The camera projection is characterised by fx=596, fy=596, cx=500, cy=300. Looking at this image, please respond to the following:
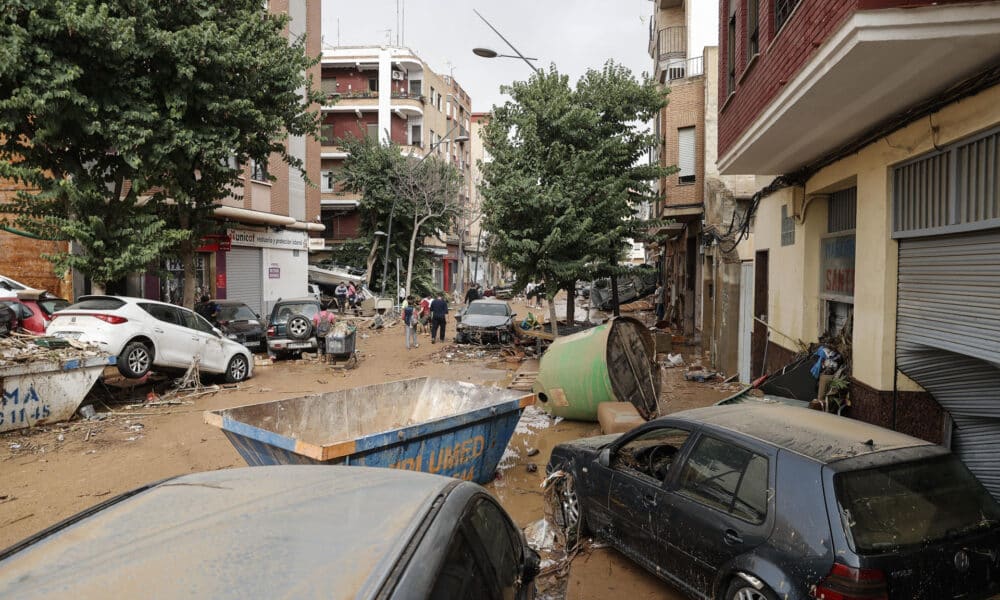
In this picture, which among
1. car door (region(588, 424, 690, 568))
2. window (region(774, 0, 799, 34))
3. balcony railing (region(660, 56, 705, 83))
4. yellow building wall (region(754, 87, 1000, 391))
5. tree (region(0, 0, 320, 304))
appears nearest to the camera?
car door (region(588, 424, 690, 568))

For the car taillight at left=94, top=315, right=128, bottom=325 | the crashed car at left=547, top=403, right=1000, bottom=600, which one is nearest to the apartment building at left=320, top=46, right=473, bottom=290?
the car taillight at left=94, top=315, right=128, bottom=325

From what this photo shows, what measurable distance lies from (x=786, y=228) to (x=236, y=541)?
10366mm

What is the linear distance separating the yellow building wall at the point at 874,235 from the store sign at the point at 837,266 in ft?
0.60

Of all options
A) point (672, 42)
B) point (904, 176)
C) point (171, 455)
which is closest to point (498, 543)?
point (904, 176)

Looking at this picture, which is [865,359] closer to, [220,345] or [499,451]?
Result: [499,451]

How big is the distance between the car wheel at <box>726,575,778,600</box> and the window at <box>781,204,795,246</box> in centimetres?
769

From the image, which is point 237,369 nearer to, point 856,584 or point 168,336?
point 168,336

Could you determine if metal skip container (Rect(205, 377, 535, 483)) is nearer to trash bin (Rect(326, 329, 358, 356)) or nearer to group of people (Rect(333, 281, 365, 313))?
trash bin (Rect(326, 329, 358, 356))

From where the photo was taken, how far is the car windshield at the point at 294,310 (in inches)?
671

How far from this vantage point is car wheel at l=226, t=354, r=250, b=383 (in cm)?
1323

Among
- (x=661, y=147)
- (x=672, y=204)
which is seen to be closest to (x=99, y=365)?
(x=672, y=204)

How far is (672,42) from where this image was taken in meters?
22.8

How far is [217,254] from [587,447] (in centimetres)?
1991

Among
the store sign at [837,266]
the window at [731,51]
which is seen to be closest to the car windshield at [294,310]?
the window at [731,51]
